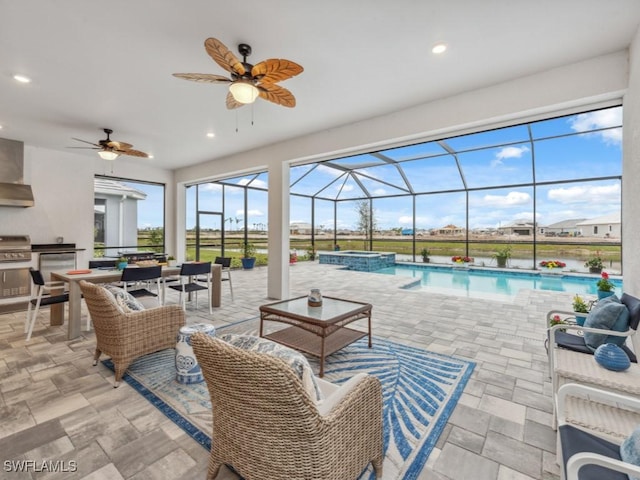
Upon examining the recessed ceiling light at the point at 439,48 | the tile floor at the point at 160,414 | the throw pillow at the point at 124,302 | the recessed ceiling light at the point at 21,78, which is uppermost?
the recessed ceiling light at the point at 439,48

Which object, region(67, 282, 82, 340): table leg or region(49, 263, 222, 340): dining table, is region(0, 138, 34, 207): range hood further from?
region(67, 282, 82, 340): table leg

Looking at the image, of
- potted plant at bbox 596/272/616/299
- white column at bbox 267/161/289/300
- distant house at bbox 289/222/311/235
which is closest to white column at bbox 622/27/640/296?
potted plant at bbox 596/272/616/299

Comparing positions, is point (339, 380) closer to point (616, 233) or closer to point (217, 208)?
point (217, 208)

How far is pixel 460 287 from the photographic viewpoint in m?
7.20

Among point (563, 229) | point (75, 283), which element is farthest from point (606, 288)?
point (563, 229)

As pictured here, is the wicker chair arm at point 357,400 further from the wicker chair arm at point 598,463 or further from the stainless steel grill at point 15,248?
the stainless steel grill at point 15,248

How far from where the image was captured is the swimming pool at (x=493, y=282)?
22.1 feet

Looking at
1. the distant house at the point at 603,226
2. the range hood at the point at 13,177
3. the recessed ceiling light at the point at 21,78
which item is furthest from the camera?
the distant house at the point at 603,226

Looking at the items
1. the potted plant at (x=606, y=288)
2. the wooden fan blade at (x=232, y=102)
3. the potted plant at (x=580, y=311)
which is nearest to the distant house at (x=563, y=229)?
the potted plant at (x=606, y=288)

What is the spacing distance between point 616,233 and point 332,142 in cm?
864

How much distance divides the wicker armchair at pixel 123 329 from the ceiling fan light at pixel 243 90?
2.07 m

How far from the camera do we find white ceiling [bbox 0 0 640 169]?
7.40 feet

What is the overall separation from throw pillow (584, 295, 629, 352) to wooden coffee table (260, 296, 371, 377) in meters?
1.80

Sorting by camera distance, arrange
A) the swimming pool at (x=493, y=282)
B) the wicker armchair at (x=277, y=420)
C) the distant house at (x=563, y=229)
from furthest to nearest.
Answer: the distant house at (x=563, y=229) < the swimming pool at (x=493, y=282) < the wicker armchair at (x=277, y=420)
